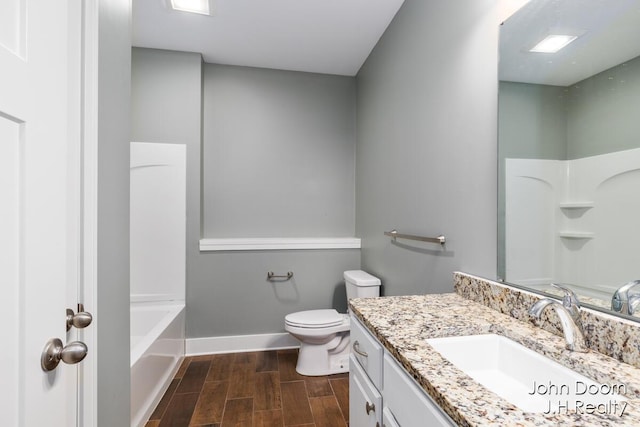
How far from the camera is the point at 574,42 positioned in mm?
961

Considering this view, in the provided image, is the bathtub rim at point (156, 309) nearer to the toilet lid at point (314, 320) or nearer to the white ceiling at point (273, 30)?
the toilet lid at point (314, 320)

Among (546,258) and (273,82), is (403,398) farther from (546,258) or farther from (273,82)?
(273,82)

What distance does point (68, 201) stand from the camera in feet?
2.62

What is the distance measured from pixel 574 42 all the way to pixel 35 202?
1502 millimetres

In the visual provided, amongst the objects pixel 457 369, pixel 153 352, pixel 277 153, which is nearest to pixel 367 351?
pixel 457 369

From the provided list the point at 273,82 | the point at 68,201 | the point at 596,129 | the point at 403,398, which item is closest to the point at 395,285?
the point at 403,398

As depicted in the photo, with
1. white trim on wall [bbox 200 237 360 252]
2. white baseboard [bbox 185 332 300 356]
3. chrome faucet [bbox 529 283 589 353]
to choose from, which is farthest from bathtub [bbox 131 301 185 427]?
chrome faucet [bbox 529 283 589 353]

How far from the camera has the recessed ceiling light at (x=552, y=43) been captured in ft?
3.25

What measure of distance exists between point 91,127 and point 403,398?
1132mm

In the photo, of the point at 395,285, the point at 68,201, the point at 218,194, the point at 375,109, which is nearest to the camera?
the point at 68,201

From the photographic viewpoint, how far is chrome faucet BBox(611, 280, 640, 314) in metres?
0.78

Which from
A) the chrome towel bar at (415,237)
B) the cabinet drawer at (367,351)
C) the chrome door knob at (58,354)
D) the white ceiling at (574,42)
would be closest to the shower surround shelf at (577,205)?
the white ceiling at (574,42)

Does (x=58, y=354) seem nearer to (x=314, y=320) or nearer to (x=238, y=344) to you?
(x=314, y=320)

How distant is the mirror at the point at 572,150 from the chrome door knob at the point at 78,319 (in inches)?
54.3
